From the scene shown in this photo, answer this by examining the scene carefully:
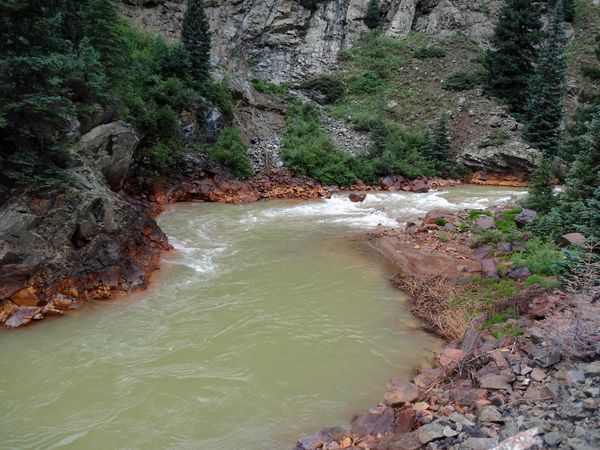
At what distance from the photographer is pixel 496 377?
16.0 ft

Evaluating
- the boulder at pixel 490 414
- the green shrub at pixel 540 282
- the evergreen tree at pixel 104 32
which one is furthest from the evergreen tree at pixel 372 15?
the boulder at pixel 490 414

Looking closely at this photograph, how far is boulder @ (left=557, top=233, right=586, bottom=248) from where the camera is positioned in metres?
8.43

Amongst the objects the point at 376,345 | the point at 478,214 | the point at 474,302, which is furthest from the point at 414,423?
the point at 478,214

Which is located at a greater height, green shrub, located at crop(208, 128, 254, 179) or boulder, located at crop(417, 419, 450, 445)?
green shrub, located at crop(208, 128, 254, 179)

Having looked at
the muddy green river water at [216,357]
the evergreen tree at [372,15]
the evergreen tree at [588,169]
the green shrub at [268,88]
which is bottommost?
the muddy green river water at [216,357]

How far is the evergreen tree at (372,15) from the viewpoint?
38281 millimetres

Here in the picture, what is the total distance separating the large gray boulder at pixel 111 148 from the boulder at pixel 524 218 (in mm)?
12113

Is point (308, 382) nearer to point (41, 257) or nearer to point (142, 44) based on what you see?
point (41, 257)

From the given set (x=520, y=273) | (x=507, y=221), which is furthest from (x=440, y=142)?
(x=520, y=273)

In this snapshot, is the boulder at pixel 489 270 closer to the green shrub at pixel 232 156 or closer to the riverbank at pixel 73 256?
the riverbank at pixel 73 256

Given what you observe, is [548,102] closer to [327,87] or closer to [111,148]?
[327,87]

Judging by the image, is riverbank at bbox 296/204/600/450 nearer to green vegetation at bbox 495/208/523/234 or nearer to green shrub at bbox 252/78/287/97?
green vegetation at bbox 495/208/523/234

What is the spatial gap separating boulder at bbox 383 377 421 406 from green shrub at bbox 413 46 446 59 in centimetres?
3483

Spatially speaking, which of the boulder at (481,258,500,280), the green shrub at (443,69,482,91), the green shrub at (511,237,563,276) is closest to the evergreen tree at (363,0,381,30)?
the green shrub at (443,69,482,91)
